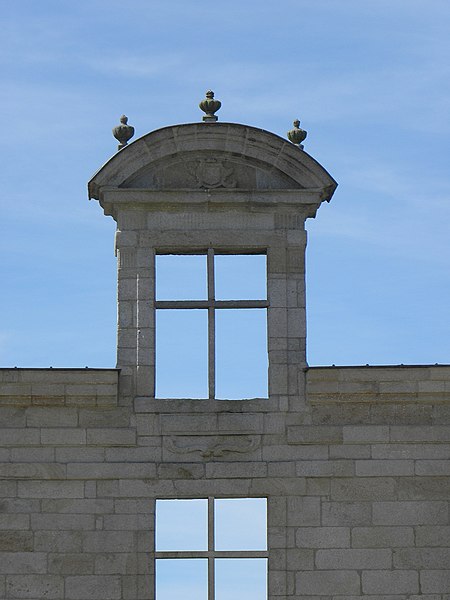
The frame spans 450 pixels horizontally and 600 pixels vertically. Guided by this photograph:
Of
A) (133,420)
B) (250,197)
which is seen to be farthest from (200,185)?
(133,420)

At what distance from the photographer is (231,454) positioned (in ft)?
76.6

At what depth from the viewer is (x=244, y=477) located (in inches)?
916

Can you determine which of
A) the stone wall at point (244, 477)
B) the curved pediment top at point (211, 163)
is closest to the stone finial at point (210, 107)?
the curved pediment top at point (211, 163)

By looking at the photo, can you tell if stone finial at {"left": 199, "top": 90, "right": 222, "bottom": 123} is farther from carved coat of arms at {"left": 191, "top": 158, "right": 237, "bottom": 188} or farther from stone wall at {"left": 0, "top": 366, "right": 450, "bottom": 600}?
stone wall at {"left": 0, "top": 366, "right": 450, "bottom": 600}

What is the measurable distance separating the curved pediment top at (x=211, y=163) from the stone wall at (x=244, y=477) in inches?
94.7

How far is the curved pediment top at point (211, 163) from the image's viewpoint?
24000 millimetres

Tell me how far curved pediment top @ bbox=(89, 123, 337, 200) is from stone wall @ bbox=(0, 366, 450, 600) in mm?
2405

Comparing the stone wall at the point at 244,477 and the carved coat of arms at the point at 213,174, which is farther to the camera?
the carved coat of arms at the point at 213,174

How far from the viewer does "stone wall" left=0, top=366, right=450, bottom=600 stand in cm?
2302

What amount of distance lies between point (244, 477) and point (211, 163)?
3.87 m

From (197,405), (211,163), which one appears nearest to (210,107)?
(211,163)

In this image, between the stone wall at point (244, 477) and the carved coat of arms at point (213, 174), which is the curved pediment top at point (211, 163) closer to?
the carved coat of arms at point (213, 174)

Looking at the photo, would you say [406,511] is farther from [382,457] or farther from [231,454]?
[231,454]

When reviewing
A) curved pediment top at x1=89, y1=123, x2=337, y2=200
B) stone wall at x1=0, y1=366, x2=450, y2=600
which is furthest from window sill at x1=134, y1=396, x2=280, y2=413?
curved pediment top at x1=89, y1=123, x2=337, y2=200
